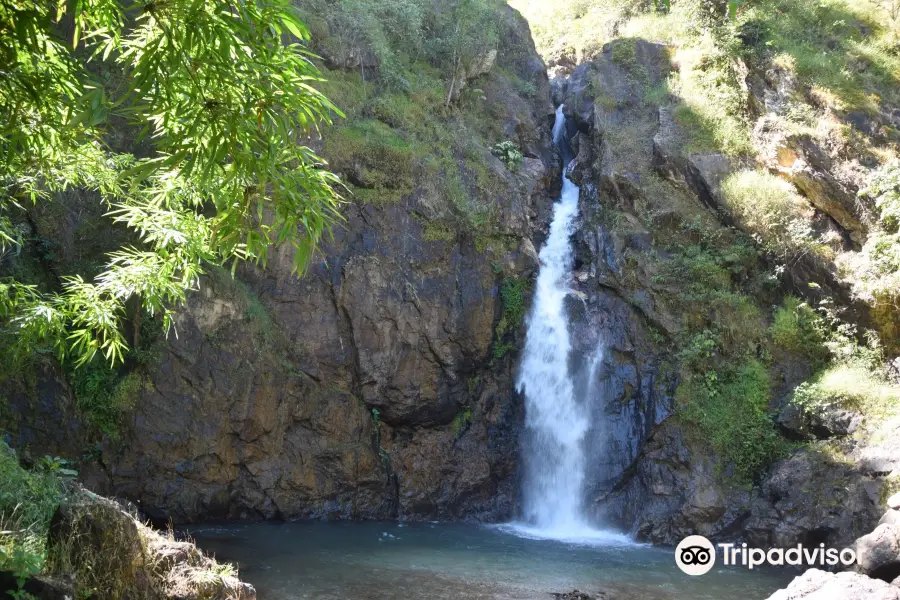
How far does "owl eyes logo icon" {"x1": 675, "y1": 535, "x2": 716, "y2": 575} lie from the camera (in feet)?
37.9

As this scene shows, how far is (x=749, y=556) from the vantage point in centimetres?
1221

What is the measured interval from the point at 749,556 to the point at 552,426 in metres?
5.25

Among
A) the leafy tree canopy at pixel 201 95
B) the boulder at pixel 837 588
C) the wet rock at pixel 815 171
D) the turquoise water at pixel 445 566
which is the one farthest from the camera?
the wet rock at pixel 815 171

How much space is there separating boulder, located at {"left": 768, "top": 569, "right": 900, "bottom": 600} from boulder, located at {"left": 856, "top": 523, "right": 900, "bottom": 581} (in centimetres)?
204

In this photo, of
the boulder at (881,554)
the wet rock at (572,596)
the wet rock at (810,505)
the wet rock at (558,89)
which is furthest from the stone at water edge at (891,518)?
the wet rock at (558,89)

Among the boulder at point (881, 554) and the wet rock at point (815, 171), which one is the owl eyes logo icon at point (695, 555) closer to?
the boulder at point (881, 554)

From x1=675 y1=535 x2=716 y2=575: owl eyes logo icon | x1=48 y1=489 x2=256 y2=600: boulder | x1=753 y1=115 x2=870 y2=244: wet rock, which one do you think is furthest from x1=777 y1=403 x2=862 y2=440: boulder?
x1=48 y1=489 x2=256 y2=600: boulder

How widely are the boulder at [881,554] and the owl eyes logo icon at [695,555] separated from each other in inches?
101

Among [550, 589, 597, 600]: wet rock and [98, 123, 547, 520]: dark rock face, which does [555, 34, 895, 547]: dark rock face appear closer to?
[98, 123, 547, 520]: dark rock face

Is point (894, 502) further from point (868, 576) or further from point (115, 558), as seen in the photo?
point (115, 558)

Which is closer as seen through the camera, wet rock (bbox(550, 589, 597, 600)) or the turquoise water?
wet rock (bbox(550, 589, 597, 600))

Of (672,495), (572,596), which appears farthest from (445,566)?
(672,495)

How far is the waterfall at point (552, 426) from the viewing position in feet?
49.9

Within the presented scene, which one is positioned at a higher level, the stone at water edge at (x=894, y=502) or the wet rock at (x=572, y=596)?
the stone at water edge at (x=894, y=502)
